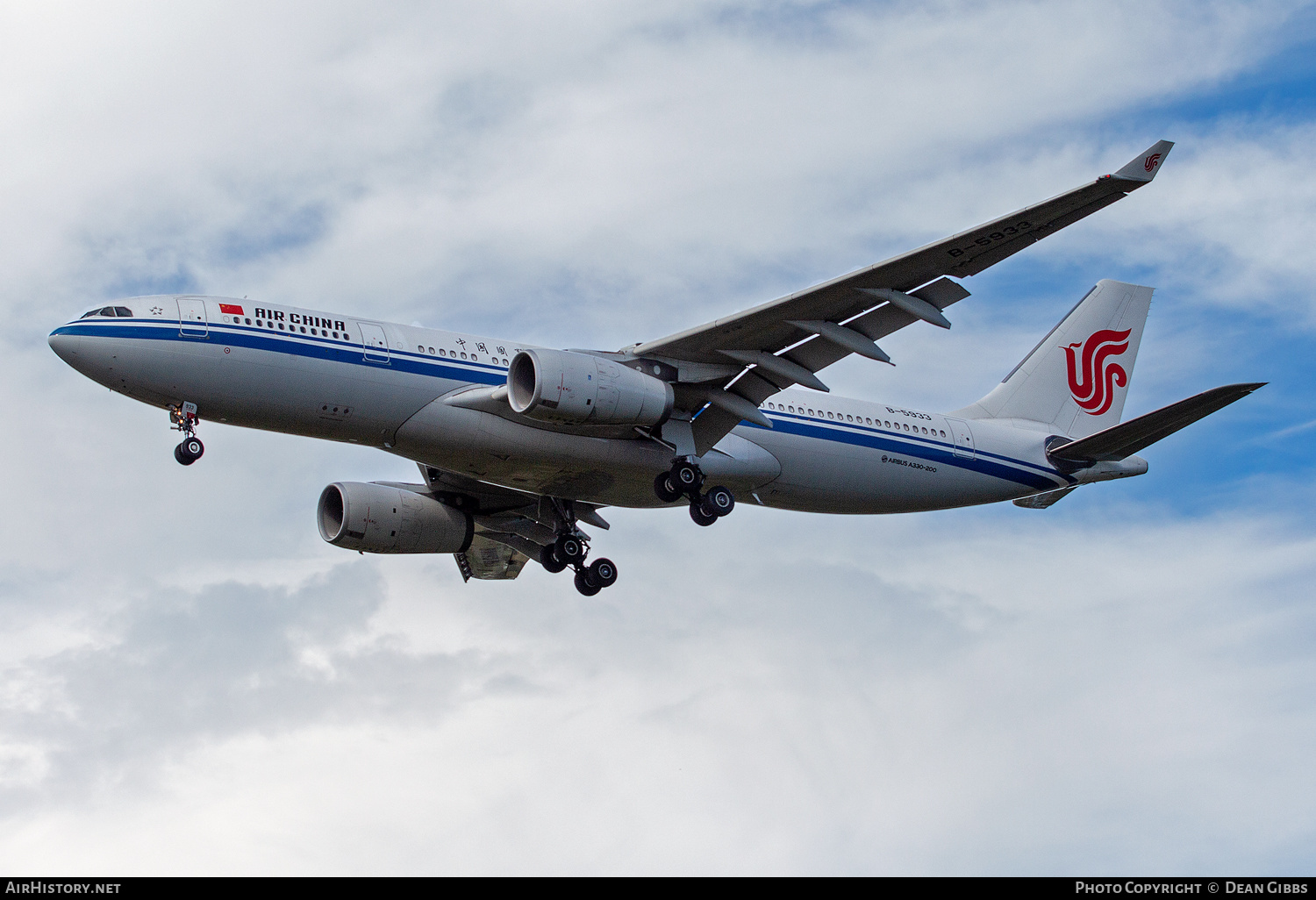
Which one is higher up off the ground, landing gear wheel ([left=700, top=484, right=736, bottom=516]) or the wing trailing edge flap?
the wing trailing edge flap

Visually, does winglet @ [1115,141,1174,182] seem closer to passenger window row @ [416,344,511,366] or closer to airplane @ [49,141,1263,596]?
airplane @ [49,141,1263,596]

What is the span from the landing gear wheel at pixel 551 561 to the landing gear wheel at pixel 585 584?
1.49 feet

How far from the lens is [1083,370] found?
39906 millimetres

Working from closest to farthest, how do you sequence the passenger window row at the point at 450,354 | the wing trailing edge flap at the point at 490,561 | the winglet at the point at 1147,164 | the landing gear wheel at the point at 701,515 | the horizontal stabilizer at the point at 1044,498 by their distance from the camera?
the winglet at the point at 1147,164
the passenger window row at the point at 450,354
the landing gear wheel at the point at 701,515
the horizontal stabilizer at the point at 1044,498
the wing trailing edge flap at the point at 490,561

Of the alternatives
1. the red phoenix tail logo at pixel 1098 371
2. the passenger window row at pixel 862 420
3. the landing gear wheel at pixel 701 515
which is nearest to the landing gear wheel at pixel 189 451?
the landing gear wheel at pixel 701 515

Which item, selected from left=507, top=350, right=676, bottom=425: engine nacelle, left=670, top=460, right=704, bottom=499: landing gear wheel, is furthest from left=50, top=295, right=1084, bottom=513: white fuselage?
left=507, top=350, right=676, bottom=425: engine nacelle

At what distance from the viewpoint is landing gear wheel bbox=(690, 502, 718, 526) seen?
101ft

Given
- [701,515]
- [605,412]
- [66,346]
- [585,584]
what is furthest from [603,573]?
[66,346]

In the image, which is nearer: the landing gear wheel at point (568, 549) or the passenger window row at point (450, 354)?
the passenger window row at point (450, 354)

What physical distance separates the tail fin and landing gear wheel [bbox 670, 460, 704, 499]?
35.7ft

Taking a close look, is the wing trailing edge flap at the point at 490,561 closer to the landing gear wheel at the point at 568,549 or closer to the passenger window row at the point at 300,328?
the landing gear wheel at the point at 568,549

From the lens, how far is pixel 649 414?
2872 cm

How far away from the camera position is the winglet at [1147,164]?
24.3m

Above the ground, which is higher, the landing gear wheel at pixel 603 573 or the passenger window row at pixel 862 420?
the passenger window row at pixel 862 420
